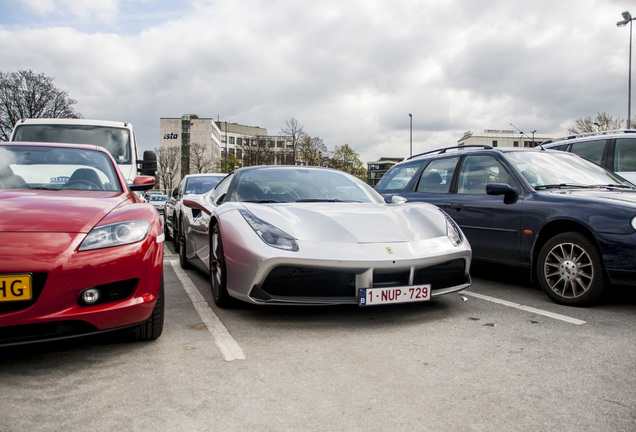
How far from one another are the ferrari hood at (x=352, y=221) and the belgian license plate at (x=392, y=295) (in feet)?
1.23

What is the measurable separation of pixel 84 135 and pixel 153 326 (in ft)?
31.0

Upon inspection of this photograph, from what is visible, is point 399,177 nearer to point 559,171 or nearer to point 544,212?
point 559,171

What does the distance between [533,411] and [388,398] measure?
0.64 m

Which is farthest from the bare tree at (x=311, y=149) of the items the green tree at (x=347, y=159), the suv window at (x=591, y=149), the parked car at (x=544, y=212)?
the parked car at (x=544, y=212)

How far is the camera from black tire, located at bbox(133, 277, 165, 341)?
3.34m

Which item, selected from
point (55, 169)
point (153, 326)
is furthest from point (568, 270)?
point (55, 169)

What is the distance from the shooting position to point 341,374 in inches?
110

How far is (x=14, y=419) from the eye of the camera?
7.32ft

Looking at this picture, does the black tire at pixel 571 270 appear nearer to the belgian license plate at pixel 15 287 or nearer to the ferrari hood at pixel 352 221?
the ferrari hood at pixel 352 221

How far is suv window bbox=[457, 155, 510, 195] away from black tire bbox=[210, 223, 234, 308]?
2.98m

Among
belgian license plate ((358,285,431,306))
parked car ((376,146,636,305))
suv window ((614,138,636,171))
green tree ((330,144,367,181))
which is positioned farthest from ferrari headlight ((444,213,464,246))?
green tree ((330,144,367,181))

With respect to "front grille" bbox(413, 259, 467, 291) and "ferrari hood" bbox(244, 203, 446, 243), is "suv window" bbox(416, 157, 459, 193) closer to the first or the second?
"ferrari hood" bbox(244, 203, 446, 243)

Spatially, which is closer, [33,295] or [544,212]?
[33,295]

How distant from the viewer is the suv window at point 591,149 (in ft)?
25.1
